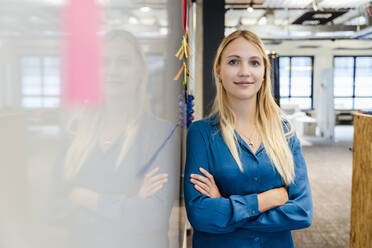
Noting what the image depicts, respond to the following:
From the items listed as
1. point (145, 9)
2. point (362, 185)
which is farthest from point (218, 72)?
point (362, 185)

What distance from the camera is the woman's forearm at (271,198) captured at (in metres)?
1.28

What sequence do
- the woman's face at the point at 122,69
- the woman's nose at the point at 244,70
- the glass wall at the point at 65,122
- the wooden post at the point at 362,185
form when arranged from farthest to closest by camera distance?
the wooden post at the point at 362,185, the woman's nose at the point at 244,70, the woman's face at the point at 122,69, the glass wall at the point at 65,122

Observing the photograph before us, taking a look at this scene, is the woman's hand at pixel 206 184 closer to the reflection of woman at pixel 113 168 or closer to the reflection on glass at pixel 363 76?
the reflection of woman at pixel 113 168

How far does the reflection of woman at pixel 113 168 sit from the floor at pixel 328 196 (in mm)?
2799

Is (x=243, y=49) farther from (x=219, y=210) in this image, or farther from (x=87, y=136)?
(x=87, y=136)

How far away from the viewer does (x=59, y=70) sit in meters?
0.21

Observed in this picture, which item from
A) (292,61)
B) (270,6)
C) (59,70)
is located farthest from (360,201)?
(292,61)

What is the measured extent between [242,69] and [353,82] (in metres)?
14.8

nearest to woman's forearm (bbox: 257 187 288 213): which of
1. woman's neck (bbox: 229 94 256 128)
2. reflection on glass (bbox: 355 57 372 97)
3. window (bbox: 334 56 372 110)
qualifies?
woman's neck (bbox: 229 94 256 128)

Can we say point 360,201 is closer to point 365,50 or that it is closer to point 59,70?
point 59,70

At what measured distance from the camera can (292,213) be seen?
1.28 metres

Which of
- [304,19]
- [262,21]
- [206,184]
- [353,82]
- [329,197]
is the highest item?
[262,21]

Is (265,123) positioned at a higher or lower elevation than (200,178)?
higher

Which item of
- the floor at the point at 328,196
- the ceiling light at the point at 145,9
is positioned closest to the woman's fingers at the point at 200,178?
the ceiling light at the point at 145,9
